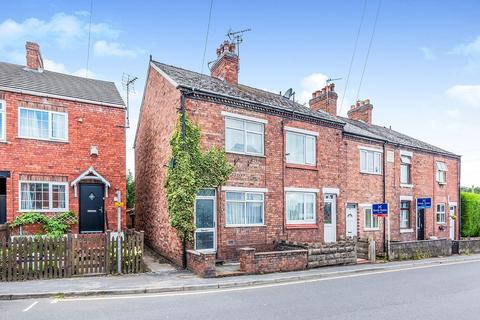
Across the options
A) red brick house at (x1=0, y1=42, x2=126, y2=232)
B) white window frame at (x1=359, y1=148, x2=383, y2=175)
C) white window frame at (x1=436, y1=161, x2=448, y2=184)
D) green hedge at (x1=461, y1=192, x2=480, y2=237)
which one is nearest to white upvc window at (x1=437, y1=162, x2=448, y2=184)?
white window frame at (x1=436, y1=161, x2=448, y2=184)

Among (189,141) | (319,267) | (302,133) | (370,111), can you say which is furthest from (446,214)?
(189,141)

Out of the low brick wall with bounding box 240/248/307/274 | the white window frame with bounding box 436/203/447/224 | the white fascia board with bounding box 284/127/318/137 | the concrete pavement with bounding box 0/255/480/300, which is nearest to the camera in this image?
the concrete pavement with bounding box 0/255/480/300

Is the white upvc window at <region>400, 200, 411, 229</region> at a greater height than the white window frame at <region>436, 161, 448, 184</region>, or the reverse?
the white window frame at <region>436, 161, 448, 184</region>

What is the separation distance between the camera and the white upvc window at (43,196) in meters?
14.6

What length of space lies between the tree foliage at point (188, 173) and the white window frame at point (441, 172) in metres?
19.2

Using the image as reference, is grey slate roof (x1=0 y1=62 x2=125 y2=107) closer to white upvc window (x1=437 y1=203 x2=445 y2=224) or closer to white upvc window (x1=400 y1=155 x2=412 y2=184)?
white upvc window (x1=400 y1=155 x2=412 y2=184)

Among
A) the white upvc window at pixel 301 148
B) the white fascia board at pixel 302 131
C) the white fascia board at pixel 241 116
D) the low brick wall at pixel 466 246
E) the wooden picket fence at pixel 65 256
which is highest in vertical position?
the white fascia board at pixel 241 116

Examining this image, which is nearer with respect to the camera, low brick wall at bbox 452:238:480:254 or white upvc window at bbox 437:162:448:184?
low brick wall at bbox 452:238:480:254

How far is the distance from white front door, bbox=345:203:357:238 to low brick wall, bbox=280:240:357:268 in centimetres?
514

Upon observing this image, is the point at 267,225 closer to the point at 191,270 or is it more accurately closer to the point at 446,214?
the point at 191,270

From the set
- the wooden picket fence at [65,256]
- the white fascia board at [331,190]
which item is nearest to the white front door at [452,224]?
the white fascia board at [331,190]

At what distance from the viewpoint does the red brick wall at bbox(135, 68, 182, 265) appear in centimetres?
1508

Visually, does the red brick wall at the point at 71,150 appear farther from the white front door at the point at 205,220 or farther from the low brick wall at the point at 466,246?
the low brick wall at the point at 466,246

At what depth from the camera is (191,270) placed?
12.7 meters
